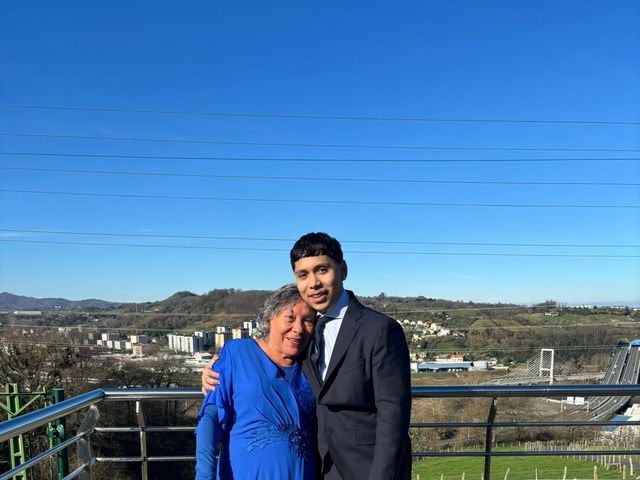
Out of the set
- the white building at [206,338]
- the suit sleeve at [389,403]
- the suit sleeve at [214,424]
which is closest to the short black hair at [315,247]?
the suit sleeve at [389,403]

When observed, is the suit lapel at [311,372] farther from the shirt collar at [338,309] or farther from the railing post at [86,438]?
the railing post at [86,438]

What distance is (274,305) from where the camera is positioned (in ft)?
5.83

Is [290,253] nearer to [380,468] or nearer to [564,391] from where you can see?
[380,468]

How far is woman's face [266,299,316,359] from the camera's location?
5.71 feet

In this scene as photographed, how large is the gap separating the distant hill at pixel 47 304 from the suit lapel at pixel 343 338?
34.6 metres

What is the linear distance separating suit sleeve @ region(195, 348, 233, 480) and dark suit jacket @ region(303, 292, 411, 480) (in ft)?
1.13

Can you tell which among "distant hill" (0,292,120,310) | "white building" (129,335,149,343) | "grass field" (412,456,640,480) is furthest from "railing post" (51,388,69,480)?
"distant hill" (0,292,120,310)

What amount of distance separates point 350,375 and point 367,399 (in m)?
0.10

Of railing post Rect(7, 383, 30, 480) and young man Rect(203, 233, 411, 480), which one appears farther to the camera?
railing post Rect(7, 383, 30, 480)

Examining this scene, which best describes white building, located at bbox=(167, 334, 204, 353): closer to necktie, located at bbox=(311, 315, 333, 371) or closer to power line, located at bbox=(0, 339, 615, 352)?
power line, located at bbox=(0, 339, 615, 352)

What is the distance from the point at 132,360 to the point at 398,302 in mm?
12477

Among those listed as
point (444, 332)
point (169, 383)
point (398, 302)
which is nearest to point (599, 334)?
point (444, 332)

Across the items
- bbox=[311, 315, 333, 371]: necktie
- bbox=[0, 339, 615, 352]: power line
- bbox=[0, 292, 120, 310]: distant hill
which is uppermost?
bbox=[311, 315, 333, 371]: necktie

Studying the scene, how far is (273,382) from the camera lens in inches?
67.8
